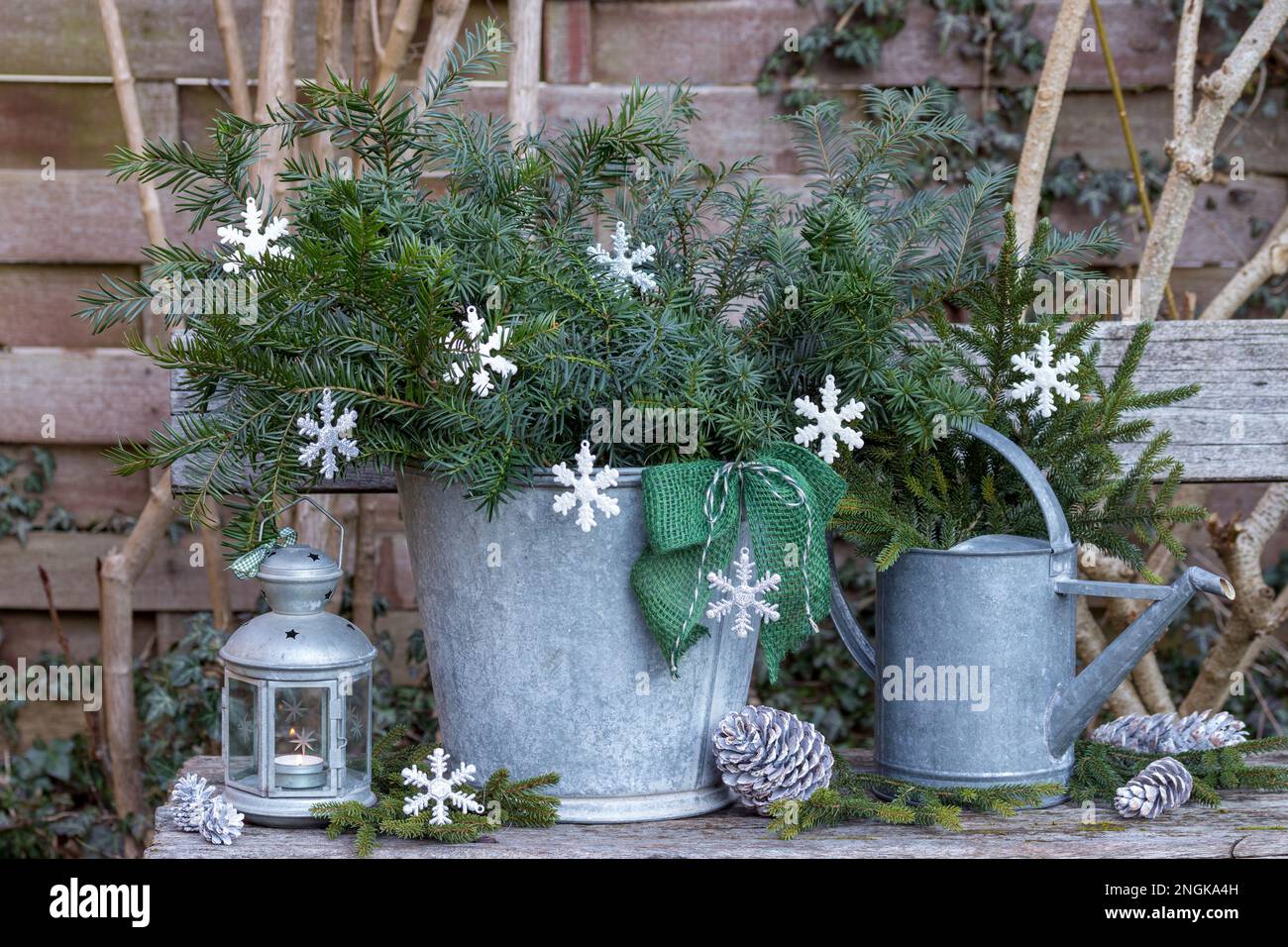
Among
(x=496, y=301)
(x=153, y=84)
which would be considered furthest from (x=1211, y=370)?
(x=153, y=84)

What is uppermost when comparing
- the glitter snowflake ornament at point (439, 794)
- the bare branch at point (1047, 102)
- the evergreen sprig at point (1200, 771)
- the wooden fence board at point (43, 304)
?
the bare branch at point (1047, 102)

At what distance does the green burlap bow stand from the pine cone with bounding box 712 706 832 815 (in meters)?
0.08

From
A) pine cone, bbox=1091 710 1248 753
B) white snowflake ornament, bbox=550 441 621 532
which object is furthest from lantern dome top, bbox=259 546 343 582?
pine cone, bbox=1091 710 1248 753

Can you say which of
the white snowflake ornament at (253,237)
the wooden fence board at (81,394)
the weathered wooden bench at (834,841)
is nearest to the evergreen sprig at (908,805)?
the weathered wooden bench at (834,841)

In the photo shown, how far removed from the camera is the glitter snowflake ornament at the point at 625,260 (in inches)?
44.9

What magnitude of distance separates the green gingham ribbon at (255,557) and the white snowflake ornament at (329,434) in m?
0.10

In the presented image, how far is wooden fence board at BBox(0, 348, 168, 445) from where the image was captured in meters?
2.20

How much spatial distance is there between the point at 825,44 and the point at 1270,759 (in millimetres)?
1351

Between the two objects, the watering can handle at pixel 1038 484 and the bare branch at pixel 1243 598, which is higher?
the watering can handle at pixel 1038 484

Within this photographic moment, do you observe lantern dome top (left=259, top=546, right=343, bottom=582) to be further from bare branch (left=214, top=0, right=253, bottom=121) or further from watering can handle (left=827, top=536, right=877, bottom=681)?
bare branch (left=214, top=0, right=253, bottom=121)

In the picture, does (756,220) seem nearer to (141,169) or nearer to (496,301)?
(496,301)

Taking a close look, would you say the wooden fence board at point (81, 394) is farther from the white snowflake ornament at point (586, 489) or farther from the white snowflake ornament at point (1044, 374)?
the white snowflake ornament at point (1044, 374)

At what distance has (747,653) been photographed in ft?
3.84
